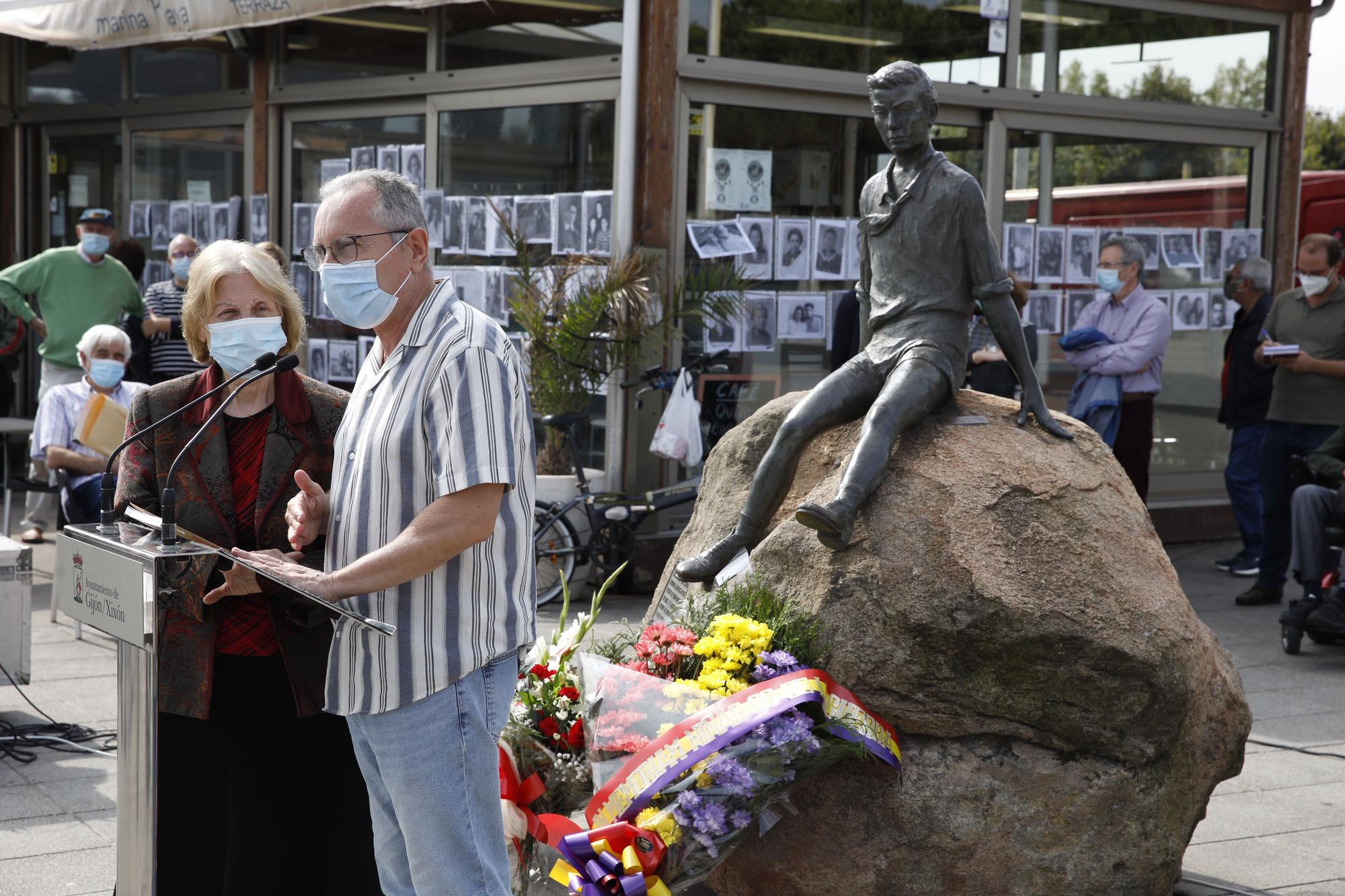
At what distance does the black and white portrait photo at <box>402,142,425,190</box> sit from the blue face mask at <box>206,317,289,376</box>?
262 inches

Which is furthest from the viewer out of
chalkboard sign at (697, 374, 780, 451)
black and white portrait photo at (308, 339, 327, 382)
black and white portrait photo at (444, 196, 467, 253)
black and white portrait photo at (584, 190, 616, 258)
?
black and white portrait photo at (308, 339, 327, 382)

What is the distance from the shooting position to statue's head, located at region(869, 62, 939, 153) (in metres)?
4.63

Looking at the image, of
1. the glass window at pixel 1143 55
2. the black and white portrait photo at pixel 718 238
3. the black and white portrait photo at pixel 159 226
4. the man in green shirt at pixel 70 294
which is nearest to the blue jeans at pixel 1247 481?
the glass window at pixel 1143 55

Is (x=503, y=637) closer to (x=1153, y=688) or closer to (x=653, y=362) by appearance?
(x=1153, y=688)

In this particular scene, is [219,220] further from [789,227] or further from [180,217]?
[789,227]

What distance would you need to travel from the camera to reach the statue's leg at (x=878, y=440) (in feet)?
13.6

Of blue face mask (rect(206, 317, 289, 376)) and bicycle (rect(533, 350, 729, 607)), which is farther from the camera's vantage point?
bicycle (rect(533, 350, 729, 607))

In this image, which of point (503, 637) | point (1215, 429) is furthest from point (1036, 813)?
point (1215, 429)

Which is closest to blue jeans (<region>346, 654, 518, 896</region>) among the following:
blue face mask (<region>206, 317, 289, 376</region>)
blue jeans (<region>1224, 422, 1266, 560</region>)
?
blue face mask (<region>206, 317, 289, 376</region>)

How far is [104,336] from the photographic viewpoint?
7.81 meters

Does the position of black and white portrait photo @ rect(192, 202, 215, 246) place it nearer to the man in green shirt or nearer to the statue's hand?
the man in green shirt

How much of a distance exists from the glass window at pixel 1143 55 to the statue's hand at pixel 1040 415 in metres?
6.33

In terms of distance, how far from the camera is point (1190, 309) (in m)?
11.2

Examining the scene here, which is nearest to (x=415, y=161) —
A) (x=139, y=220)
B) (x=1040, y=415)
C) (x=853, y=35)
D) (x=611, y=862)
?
(x=853, y=35)
